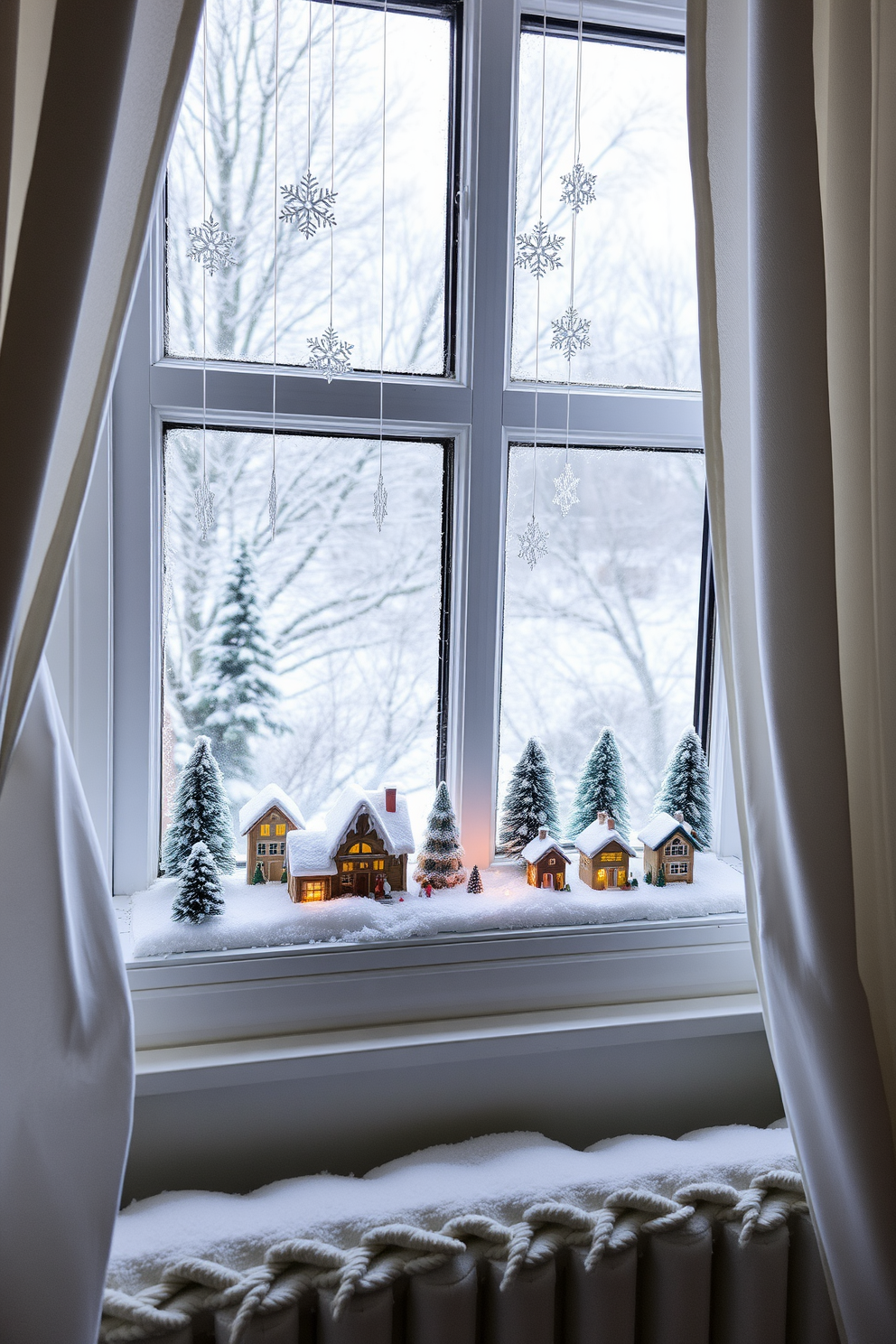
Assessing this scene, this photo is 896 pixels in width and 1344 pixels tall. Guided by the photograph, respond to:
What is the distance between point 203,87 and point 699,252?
602 mm

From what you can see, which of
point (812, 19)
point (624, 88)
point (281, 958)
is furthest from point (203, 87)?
point (281, 958)

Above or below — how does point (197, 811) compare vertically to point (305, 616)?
below

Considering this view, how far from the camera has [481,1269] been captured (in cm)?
88

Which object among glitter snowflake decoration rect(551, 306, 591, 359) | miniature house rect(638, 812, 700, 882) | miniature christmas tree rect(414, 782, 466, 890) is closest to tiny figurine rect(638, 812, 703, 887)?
miniature house rect(638, 812, 700, 882)

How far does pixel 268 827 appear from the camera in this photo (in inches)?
44.4

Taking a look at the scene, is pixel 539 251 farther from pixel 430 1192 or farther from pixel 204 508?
pixel 430 1192

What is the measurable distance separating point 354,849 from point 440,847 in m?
0.11

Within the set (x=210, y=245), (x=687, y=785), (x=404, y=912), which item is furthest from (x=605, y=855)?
(x=210, y=245)

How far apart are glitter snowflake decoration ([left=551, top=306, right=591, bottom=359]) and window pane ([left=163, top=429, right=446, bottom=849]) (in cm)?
20

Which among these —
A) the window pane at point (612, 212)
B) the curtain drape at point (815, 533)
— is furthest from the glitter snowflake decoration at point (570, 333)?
the curtain drape at point (815, 533)

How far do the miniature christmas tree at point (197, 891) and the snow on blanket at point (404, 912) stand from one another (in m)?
0.01

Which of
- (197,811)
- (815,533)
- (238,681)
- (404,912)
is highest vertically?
(815,533)

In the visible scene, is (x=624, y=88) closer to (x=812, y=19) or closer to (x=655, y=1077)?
(x=812, y=19)

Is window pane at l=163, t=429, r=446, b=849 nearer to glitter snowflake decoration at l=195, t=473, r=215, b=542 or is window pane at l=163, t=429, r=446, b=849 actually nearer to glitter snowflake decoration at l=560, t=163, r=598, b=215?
glitter snowflake decoration at l=195, t=473, r=215, b=542
